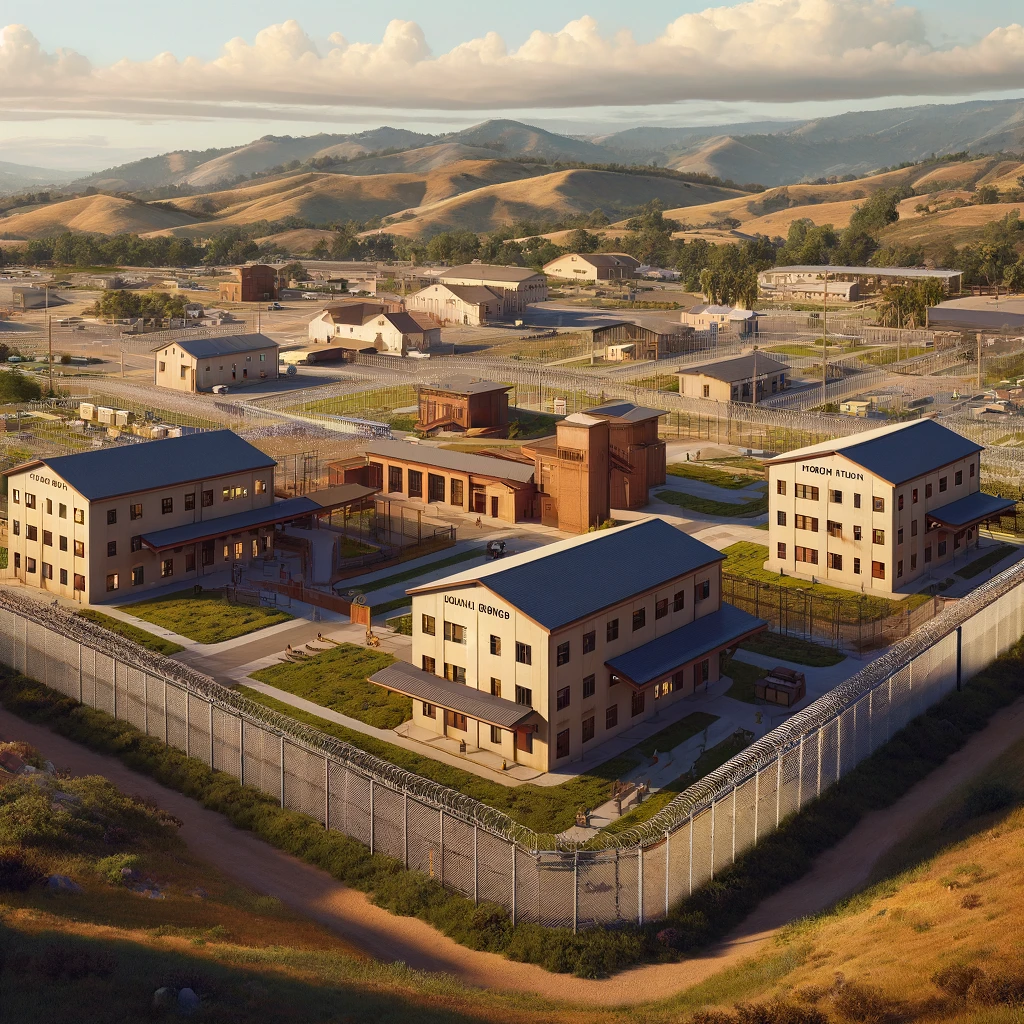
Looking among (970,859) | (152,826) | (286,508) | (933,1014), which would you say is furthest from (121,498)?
(933,1014)

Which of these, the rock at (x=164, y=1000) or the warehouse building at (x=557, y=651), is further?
the warehouse building at (x=557, y=651)

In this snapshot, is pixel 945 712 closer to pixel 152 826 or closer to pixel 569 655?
pixel 569 655

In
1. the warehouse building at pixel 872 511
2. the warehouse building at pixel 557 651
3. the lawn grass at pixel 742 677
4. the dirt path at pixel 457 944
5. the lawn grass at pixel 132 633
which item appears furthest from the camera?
the warehouse building at pixel 872 511

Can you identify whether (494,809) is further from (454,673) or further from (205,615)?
(205,615)

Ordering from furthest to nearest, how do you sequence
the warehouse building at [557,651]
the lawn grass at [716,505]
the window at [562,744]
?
the lawn grass at [716,505], the warehouse building at [557,651], the window at [562,744]

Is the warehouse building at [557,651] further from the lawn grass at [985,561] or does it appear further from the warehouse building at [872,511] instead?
the lawn grass at [985,561]

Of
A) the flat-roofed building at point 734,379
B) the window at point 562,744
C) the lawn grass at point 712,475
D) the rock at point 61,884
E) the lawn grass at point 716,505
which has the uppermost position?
the flat-roofed building at point 734,379

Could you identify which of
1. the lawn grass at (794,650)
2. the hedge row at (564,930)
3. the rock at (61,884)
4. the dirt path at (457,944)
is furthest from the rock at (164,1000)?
the lawn grass at (794,650)
